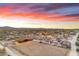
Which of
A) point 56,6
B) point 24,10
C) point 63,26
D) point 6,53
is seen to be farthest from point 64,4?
point 6,53

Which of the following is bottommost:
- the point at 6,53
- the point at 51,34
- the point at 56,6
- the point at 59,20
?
the point at 6,53

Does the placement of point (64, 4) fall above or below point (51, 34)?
above

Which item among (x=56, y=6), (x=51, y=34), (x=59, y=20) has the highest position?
(x=56, y=6)

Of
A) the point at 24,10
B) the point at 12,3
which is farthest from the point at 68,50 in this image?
the point at 12,3

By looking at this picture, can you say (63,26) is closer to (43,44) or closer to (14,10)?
(43,44)

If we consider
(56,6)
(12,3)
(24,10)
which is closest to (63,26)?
(56,6)

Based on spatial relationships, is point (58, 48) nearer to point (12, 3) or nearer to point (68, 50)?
point (68, 50)

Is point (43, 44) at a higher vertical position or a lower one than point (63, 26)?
lower
